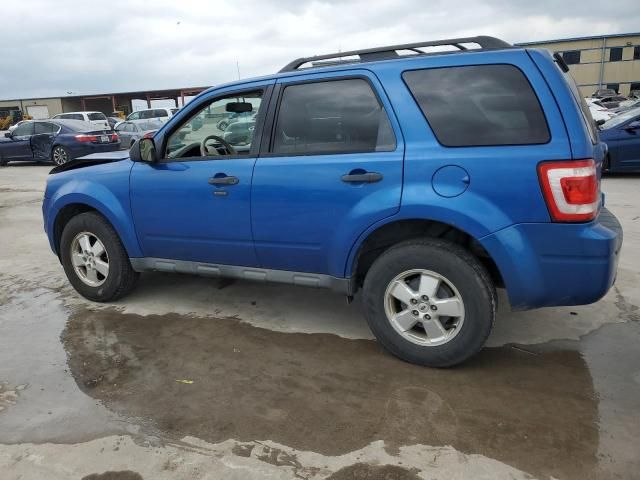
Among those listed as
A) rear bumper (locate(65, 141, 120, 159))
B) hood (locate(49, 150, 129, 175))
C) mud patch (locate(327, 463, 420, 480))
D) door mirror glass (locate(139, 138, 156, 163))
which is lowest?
mud patch (locate(327, 463, 420, 480))

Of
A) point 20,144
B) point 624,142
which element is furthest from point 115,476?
point 20,144

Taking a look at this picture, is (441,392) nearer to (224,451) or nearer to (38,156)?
(224,451)

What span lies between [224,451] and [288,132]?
80.6 inches

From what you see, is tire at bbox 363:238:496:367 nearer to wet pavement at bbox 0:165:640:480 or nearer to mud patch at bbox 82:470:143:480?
wet pavement at bbox 0:165:640:480

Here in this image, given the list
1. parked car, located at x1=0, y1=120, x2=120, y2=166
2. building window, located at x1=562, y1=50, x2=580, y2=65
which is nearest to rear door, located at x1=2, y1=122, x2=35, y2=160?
parked car, located at x1=0, y1=120, x2=120, y2=166

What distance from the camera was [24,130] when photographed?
53.6 ft

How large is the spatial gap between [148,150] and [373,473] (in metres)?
2.83

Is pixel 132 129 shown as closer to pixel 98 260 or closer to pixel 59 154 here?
pixel 59 154

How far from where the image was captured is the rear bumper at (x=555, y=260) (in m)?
2.78

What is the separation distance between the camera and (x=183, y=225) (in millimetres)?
3891

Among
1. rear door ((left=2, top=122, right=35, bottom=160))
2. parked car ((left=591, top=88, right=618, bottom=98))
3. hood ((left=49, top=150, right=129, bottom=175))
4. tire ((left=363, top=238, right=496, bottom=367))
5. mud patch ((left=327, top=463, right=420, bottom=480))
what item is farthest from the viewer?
parked car ((left=591, top=88, right=618, bottom=98))

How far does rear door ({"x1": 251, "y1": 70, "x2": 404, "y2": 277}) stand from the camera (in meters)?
3.14

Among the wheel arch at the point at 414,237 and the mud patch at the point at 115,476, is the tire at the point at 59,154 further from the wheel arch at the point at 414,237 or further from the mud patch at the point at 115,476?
the mud patch at the point at 115,476

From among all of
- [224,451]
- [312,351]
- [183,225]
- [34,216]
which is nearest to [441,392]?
[312,351]
